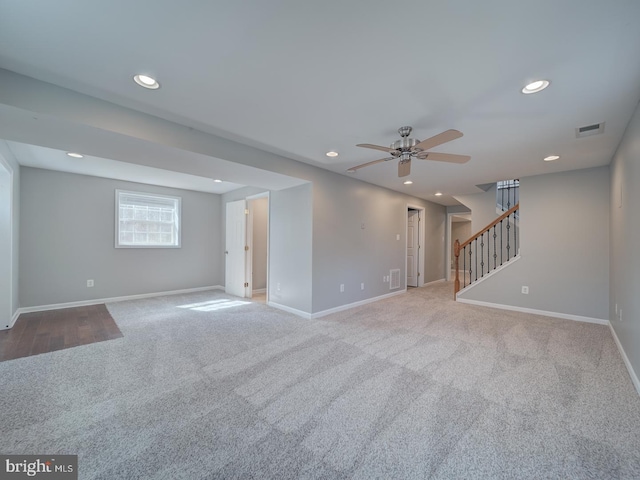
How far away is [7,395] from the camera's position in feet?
6.72

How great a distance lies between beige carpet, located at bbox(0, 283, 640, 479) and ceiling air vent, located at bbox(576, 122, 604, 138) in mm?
2382

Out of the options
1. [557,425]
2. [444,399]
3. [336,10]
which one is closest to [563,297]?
[557,425]

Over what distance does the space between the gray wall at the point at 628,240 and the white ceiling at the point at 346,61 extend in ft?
1.03

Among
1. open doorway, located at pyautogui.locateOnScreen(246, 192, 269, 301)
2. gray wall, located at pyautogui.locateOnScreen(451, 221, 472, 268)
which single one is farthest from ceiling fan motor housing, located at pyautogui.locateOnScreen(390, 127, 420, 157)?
gray wall, located at pyautogui.locateOnScreen(451, 221, 472, 268)

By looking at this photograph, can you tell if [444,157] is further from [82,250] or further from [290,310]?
[82,250]

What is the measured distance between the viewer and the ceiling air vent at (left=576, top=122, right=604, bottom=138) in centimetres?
264

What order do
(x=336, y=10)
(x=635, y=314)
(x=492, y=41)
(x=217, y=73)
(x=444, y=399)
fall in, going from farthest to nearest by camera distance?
(x=635, y=314)
(x=444, y=399)
(x=217, y=73)
(x=492, y=41)
(x=336, y=10)

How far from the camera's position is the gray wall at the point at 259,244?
Answer: 6.27 m

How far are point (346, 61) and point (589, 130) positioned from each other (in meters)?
2.81

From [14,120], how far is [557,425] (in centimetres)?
465

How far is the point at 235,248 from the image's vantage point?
235 inches

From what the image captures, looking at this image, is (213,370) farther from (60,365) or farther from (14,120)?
(14,120)

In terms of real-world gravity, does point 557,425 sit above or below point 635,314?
below

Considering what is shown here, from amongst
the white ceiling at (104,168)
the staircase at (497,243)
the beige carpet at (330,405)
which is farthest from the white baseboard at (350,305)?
the white ceiling at (104,168)
